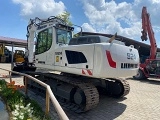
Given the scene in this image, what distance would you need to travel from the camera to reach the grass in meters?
5.03

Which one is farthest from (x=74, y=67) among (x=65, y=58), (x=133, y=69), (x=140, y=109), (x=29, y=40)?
(x=29, y=40)

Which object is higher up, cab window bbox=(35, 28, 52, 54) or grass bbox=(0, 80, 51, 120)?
cab window bbox=(35, 28, 52, 54)

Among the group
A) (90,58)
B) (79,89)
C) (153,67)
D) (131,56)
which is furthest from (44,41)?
(153,67)

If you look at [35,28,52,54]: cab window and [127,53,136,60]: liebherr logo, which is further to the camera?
[35,28,52,54]: cab window

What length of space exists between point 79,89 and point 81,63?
3.02 feet

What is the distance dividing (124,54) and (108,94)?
2.92 m

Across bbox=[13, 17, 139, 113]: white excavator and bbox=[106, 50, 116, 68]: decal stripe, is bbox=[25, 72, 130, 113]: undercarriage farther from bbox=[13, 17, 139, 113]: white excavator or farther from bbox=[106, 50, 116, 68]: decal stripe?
bbox=[106, 50, 116, 68]: decal stripe

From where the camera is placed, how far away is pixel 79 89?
6941mm

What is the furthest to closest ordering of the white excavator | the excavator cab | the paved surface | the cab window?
1. the excavator cab
2. the cab window
3. the paved surface
4. the white excavator

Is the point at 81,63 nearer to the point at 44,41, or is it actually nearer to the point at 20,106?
the point at 20,106

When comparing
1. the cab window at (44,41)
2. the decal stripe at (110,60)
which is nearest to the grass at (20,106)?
the cab window at (44,41)

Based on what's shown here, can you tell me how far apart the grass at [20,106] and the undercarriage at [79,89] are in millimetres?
1176

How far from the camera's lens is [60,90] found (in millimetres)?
7797

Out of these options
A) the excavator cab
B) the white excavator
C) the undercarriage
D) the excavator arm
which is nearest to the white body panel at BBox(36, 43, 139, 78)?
the white excavator
